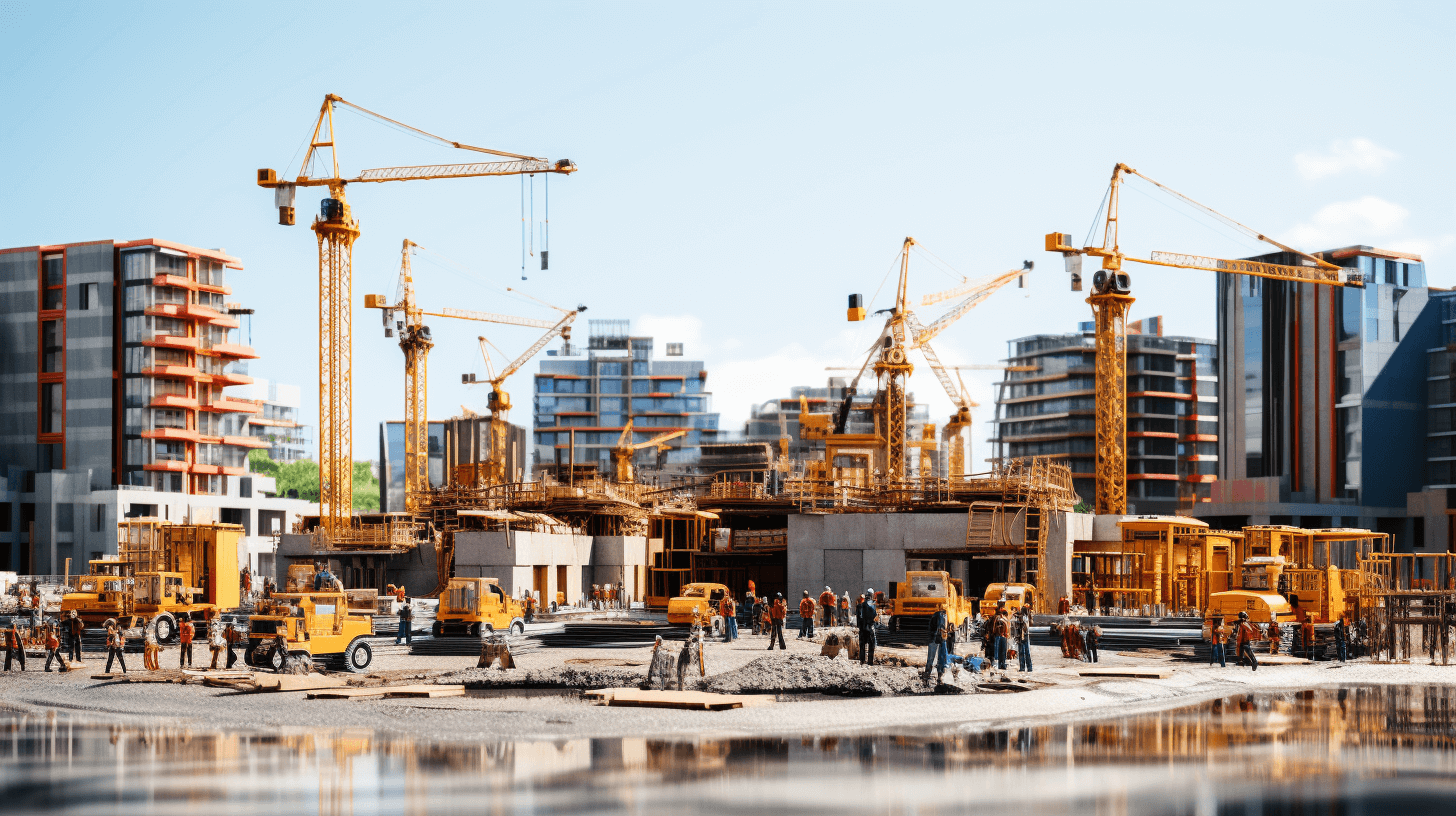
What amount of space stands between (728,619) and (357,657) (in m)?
13.3

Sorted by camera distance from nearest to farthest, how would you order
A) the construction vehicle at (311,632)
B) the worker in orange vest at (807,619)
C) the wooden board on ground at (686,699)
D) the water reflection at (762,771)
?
A: the water reflection at (762,771) < the wooden board on ground at (686,699) < the construction vehicle at (311,632) < the worker in orange vest at (807,619)

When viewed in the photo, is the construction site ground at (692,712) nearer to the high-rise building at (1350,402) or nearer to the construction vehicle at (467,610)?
the construction vehicle at (467,610)

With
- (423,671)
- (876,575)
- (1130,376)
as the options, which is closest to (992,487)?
(876,575)

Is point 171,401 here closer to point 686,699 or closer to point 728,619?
point 728,619

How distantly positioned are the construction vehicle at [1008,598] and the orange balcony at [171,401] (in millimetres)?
83641

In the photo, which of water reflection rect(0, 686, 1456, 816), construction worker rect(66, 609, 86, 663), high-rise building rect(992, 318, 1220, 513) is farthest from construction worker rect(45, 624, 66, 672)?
high-rise building rect(992, 318, 1220, 513)

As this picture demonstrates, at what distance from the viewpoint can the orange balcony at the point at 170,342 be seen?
11138cm

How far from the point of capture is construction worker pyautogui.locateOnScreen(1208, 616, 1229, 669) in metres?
38.6

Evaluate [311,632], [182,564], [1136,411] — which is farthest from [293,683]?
[1136,411]

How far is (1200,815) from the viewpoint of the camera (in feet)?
56.9

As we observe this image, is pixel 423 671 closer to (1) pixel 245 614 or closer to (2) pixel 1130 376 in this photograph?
(1) pixel 245 614

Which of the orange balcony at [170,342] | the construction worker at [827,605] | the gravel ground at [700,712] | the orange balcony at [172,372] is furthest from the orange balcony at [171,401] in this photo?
the construction worker at [827,605]

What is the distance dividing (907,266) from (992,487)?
74.2 m

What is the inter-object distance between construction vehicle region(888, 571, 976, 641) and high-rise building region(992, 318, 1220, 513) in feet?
364
